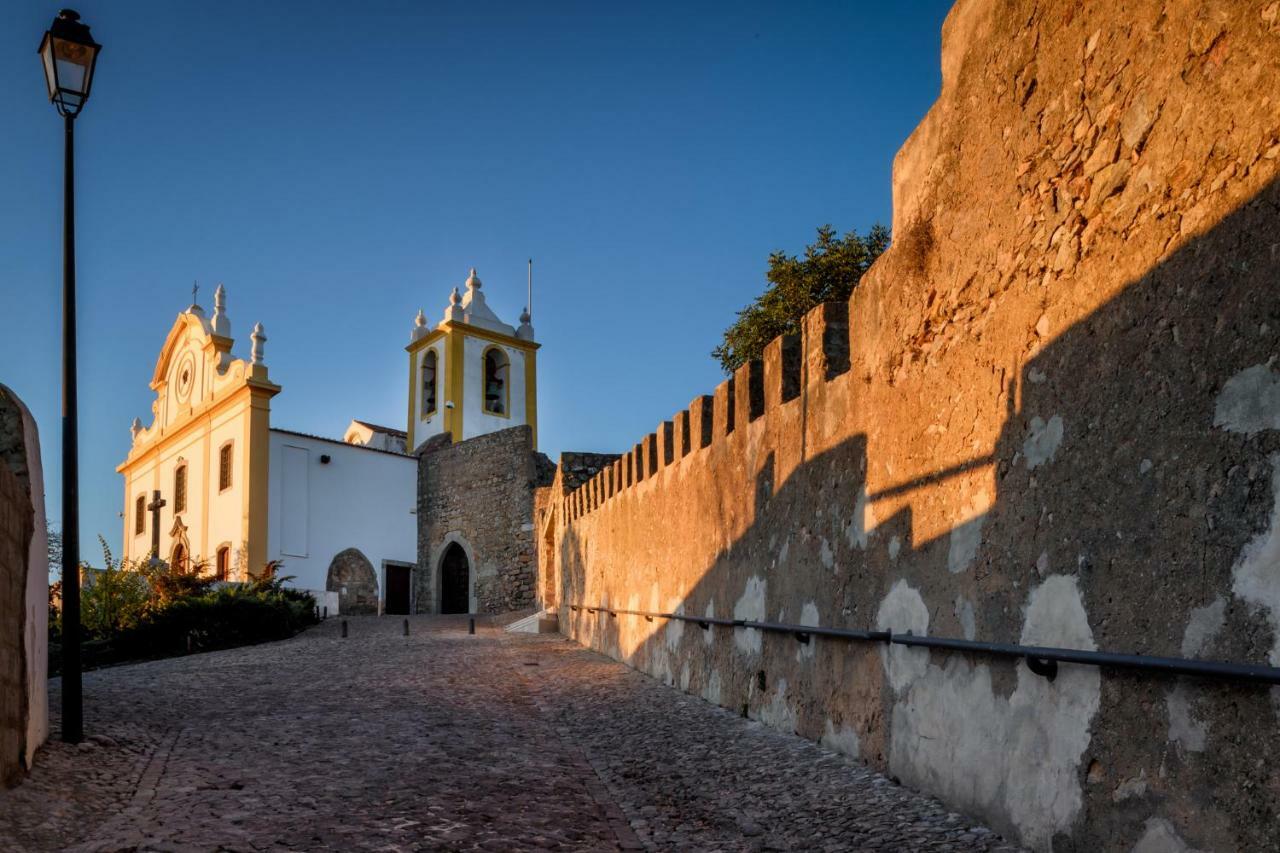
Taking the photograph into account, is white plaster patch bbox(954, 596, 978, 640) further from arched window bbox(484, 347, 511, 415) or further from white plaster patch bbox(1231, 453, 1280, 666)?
arched window bbox(484, 347, 511, 415)

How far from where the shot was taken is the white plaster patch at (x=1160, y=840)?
2537 mm

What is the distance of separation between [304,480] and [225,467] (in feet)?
6.90

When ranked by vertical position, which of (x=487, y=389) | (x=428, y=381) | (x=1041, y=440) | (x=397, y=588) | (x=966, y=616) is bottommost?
(x=397, y=588)

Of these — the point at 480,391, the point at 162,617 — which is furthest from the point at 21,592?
the point at 480,391

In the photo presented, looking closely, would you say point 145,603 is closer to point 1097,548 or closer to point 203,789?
point 203,789

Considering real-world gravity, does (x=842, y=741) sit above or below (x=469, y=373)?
below

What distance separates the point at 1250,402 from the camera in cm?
238

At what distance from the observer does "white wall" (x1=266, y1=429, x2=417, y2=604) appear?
25.6 metres

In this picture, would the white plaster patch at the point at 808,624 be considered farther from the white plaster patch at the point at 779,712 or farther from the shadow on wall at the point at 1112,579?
the shadow on wall at the point at 1112,579

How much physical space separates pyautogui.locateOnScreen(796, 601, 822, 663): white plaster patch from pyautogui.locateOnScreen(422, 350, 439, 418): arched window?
2751 centimetres

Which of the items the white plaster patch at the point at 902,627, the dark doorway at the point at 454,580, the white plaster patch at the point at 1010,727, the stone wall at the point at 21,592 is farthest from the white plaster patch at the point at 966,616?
the dark doorway at the point at 454,580

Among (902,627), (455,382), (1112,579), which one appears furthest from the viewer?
(455,382)

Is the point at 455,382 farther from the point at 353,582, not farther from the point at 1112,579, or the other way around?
the point at 1112,579

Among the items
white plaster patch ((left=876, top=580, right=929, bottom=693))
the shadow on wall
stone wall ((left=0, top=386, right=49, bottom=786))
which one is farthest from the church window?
white plaster patch ((left=876, top=580, right=929, bottom=693))
